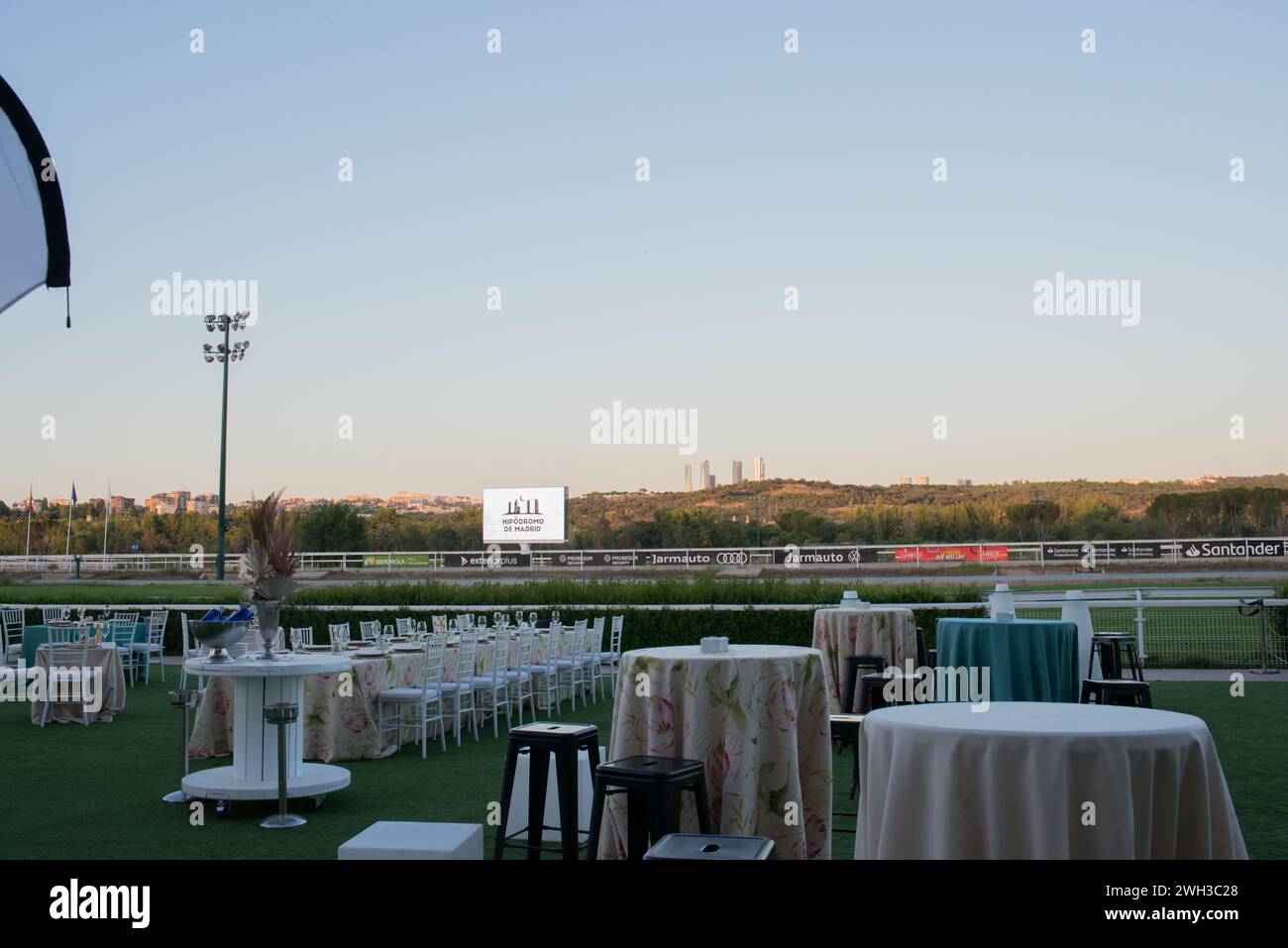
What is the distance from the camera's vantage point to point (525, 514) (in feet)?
146

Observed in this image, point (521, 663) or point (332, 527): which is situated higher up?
point (332, 527)

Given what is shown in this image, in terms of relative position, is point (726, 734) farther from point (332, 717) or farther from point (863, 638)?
point (863, 638)

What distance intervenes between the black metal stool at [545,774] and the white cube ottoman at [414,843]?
89cm

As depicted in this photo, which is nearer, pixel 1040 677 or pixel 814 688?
pixel 814 688

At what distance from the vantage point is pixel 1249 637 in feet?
51.9

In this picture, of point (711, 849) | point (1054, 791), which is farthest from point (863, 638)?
point (711, 849)

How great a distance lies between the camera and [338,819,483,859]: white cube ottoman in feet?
12.4

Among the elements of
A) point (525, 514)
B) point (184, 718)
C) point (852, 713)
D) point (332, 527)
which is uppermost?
point (525, 514)

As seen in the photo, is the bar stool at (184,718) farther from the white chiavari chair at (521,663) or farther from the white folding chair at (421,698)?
the white chiavari chair at (521,663)

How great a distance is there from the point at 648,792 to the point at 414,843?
3.06 feet

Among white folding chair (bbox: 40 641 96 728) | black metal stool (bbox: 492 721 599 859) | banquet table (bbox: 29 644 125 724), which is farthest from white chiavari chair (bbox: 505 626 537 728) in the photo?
black metal stool (bbox: 492 721 599 859)
